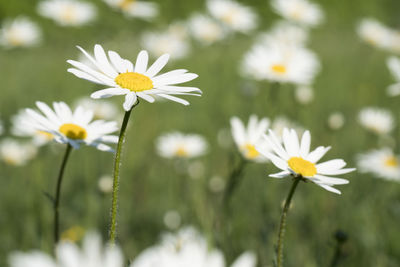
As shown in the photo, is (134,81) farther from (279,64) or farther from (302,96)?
(302,96)

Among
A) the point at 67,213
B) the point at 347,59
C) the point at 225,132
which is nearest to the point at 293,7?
the point at 225,132

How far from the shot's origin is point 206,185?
2.83 m

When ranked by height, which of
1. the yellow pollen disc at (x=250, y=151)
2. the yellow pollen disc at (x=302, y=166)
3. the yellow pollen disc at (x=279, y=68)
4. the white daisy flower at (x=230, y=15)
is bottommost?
the yellow pollen disc at (x=302, y=166)

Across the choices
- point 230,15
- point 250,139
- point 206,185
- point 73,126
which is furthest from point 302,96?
point 73,126

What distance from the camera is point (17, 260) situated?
1.67 feet

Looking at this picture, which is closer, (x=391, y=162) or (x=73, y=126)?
(x=73, y=126)

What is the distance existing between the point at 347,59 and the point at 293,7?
3.41m

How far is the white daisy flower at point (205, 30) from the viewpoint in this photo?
4628 mm

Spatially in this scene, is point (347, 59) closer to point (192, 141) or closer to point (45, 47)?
point (192, 141)

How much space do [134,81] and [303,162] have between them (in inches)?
18.9

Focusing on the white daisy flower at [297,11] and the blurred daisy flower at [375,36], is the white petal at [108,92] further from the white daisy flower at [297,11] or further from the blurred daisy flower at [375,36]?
the blurred daisy flower at [375,36]

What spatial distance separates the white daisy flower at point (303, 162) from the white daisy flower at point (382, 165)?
1.46m

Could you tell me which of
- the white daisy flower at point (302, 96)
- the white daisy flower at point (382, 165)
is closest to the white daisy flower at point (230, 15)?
the white daisy flower at point (302, 96)

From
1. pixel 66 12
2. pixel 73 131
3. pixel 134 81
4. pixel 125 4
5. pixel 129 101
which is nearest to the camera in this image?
pixel 129 101
